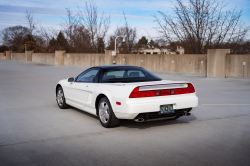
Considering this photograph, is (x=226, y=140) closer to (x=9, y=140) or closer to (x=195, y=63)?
(x=9, y=140)

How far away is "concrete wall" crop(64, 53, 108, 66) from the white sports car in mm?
24174

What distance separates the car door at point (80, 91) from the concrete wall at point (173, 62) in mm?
15314

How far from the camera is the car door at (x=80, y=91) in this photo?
7.02 m

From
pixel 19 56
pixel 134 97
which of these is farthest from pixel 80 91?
pixel 19 56

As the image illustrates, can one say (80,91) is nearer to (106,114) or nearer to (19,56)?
(106,114)

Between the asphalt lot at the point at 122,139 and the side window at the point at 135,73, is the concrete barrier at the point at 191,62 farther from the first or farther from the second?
the side window at the point at 135,73

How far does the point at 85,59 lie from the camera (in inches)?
1368

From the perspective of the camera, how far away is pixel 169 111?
5918 millimetres

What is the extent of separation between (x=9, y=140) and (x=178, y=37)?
20786 mm

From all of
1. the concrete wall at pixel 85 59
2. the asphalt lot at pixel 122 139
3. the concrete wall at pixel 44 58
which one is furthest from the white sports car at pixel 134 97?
the concrete wall at pixel 44 58

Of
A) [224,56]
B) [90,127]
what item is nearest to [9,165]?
[90,127]

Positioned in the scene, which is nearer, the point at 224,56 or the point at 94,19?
the point at 224,56

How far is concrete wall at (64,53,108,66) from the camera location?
32281 millimetres

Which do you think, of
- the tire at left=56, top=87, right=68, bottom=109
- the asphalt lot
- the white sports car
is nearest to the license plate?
the white sports car
